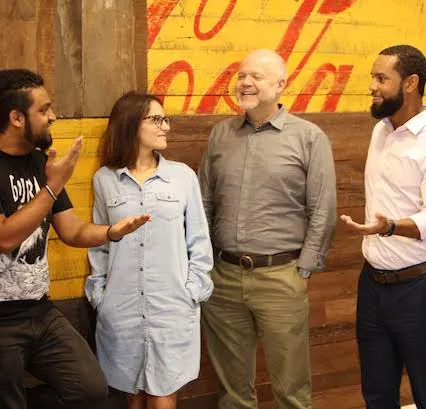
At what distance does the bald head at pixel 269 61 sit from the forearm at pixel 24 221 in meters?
1.20

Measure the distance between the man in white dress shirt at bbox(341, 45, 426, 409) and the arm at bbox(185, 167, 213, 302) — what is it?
0.66 meters

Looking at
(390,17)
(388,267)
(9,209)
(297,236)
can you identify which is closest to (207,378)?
(297,236)

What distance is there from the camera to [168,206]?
3.59 meters

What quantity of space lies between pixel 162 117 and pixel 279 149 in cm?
53

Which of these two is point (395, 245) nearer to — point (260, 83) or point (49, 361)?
point (260, 83)

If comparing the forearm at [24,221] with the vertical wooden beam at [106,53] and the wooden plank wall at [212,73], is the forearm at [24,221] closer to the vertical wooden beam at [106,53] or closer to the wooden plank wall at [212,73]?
the wooden plank wall at [212,73]

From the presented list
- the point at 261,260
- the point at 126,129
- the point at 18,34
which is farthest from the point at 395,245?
the point at 18,34

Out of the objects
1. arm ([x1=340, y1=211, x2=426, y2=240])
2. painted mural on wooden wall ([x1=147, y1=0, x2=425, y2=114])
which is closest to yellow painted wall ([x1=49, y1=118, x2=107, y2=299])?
painted mural on wooden wall ([x1=147, y1=0, x2=425, y2=114])

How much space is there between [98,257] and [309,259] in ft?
3.00

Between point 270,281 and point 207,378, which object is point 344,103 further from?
point 207,378

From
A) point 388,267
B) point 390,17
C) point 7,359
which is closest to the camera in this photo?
point 7,359

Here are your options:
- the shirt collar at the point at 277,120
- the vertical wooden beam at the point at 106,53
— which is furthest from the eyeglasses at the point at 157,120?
the shirt collar at the point at 277,120

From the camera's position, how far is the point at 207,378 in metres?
4.23

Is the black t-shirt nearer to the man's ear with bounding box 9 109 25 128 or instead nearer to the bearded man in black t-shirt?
the bearded man in black t-shirt
